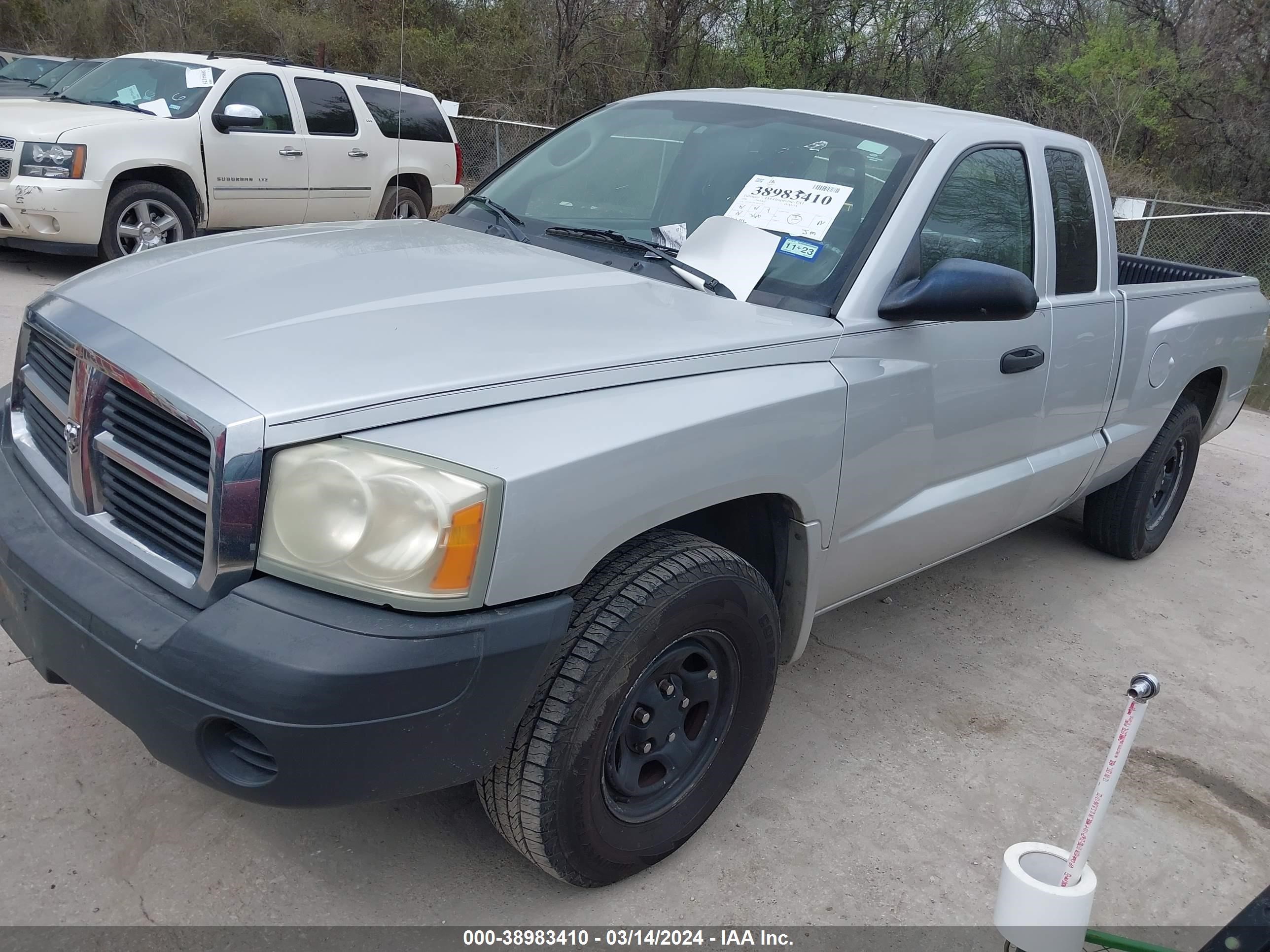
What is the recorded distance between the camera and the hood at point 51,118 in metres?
7.70

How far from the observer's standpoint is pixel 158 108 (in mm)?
8422

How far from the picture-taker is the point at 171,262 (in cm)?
273

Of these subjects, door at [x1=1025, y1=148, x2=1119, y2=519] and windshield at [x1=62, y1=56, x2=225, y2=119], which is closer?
door at [x1=1025, y1=148, x2=1119, y2=519]

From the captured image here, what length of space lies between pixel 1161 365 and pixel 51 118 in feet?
24.7

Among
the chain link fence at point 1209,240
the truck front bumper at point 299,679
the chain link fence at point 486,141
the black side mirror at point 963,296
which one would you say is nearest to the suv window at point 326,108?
the chain link fence at point 486,141

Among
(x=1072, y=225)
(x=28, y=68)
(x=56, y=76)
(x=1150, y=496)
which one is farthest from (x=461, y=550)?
(x=28, y=68)

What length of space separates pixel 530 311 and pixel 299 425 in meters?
0.72

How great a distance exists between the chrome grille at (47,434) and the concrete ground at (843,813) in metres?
0.82

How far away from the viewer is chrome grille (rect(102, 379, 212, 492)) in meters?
2.02

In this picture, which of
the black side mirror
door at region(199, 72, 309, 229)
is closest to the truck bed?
the black side mirror

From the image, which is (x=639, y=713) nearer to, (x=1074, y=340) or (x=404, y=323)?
(x=404, y=323)

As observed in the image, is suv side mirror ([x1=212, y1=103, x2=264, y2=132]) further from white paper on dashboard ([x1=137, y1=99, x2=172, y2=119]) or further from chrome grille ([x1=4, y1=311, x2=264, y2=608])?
chrome grille ([x1=4, y1=311, x2=264, y2=608])

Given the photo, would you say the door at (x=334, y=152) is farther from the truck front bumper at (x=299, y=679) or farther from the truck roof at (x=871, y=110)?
the truck front bumper at (x=299, y=679)

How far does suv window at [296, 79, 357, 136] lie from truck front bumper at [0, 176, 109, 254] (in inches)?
82.3
